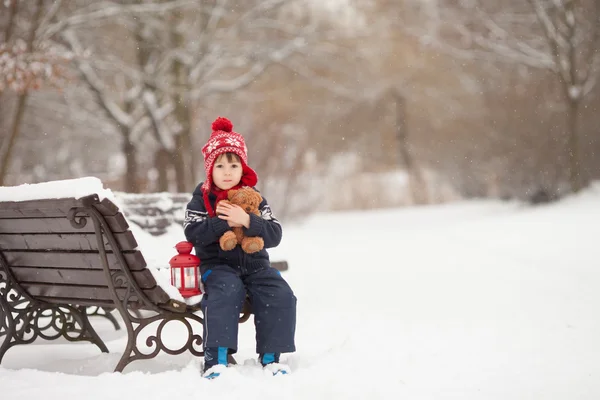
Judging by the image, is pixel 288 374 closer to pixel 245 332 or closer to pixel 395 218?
pixel 245 332

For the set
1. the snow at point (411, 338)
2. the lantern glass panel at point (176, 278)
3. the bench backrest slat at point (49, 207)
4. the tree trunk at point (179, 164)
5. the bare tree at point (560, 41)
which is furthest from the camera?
the bare tree at point (560, 41)

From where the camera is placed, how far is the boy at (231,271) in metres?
3.39

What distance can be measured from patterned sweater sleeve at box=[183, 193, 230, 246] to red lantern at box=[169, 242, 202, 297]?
0.06 metres

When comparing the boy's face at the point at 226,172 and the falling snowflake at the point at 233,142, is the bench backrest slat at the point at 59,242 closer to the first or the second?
the boy's face at the point at 226,172

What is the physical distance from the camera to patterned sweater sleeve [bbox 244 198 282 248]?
11.8ft

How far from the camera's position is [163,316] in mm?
3482

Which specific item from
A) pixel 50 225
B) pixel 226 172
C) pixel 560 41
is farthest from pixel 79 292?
pixel 560 41

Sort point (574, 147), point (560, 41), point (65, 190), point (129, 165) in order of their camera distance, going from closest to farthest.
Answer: point (65, 190), point (574, 147), point (129, 165), point (560, 41)

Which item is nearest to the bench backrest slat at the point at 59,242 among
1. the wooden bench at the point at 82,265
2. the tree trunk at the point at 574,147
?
the wooden bench at the point at 82,265

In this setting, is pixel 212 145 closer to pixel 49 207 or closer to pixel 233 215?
pixel 233 215

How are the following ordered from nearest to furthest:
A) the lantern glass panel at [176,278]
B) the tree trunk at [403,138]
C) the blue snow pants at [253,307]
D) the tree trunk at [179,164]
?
the blue snow pants at [253,307]
the lantern glass panel at [176,278]
the tree trunk at [179,164]
the tree trunk at [403,138]

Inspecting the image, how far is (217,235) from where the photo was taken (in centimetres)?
358

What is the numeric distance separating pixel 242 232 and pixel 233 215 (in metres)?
0.13

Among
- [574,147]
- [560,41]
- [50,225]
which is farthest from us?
[560,41]
